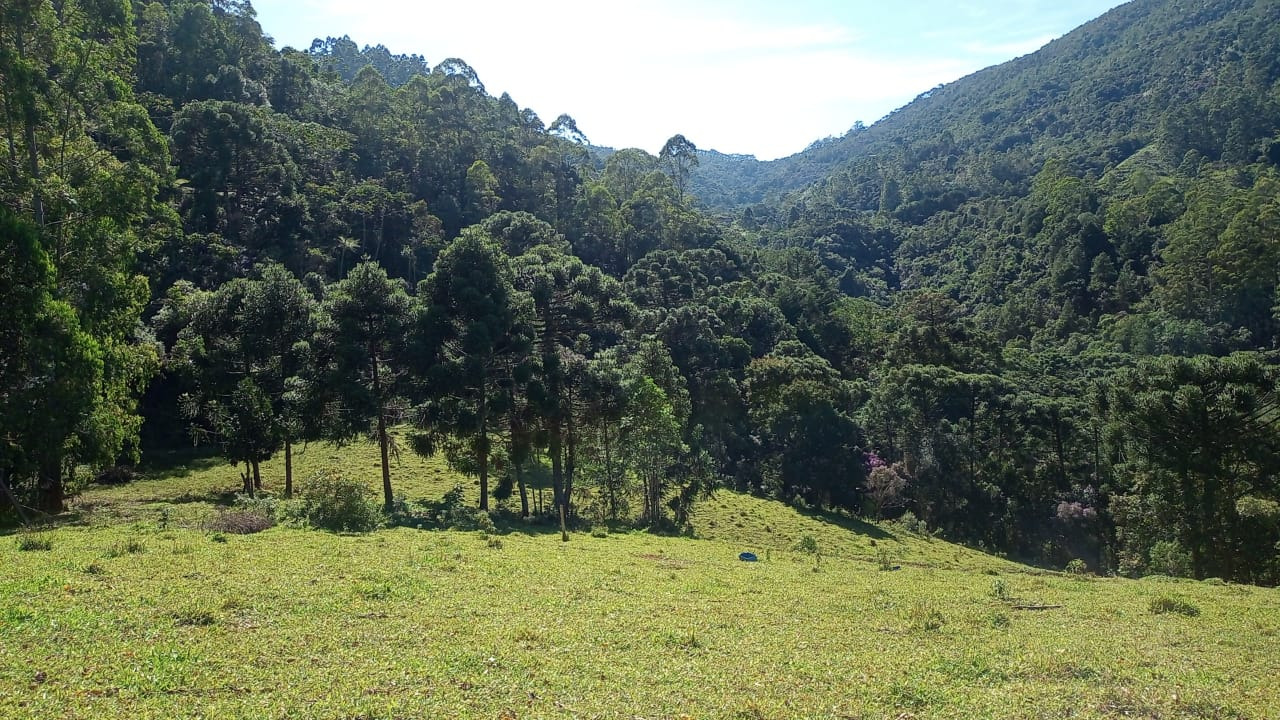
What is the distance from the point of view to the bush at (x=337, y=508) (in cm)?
2427

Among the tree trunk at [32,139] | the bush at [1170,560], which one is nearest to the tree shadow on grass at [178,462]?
the tree trunk at [32,139]

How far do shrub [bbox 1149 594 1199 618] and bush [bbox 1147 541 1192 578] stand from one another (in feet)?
71.4

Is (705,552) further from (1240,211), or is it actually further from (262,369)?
(1240,211)

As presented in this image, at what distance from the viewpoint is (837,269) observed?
13500 centimetres

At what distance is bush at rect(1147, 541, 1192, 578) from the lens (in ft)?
115

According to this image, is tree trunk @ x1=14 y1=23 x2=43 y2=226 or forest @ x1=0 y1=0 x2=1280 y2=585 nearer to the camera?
tree trunk @ x1=14 y1=23 x2=43 y2=226

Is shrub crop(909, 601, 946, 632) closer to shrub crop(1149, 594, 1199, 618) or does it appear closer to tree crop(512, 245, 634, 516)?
shrub crop(1149, 594, 1199, 618)

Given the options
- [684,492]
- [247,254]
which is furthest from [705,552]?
[247,254]

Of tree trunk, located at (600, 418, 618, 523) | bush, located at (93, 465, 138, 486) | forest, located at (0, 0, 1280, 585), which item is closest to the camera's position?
forest, located at (0, 0, 1280, 585)

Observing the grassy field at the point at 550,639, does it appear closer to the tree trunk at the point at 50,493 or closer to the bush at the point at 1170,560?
the tree trunk at the point at 50,493

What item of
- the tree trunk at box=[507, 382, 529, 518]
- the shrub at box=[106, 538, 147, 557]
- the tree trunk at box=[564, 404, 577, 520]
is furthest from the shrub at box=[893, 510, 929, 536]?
the shrub at box=[106, 538, 147, 557]

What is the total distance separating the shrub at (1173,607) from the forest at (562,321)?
66.5 feet

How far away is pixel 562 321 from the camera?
37.6 m

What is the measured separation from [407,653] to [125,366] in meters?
23.3
